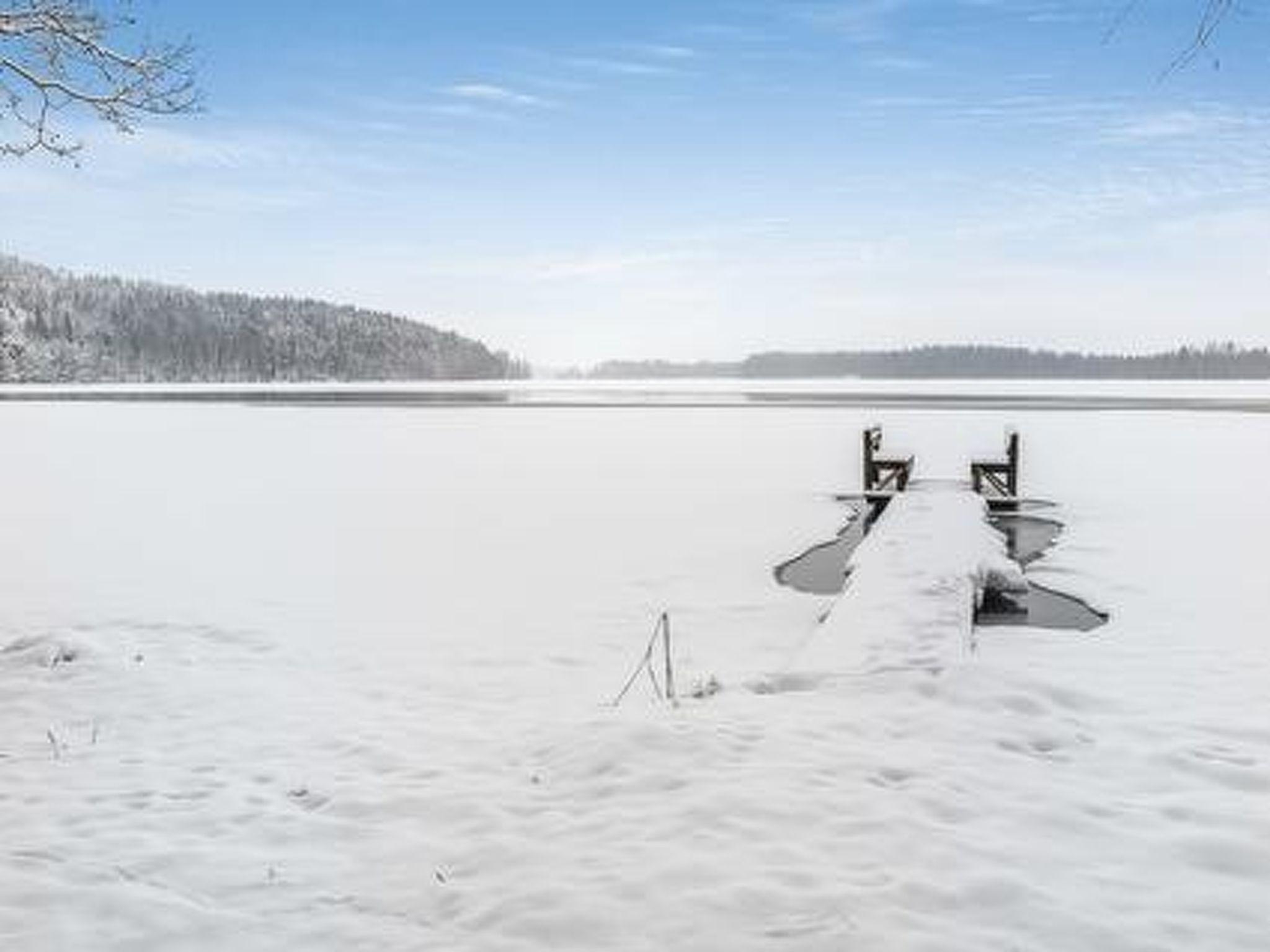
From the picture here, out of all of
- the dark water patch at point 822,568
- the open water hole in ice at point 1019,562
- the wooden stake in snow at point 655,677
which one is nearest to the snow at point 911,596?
the open water hole in ice at point 1019,562

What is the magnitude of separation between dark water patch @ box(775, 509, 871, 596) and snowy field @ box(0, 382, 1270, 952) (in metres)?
0.37

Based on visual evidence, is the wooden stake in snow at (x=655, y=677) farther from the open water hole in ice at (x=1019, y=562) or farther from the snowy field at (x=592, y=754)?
the open water hole in ice at (x=1019, y=562)

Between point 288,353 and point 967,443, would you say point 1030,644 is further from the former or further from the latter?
point 288,353

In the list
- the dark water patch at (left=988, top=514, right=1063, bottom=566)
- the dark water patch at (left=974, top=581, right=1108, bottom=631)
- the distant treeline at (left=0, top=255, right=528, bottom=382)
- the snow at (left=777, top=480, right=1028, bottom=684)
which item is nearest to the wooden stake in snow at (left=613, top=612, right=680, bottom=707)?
the snow at (left=777, top=480, right=1028, bottom=684)

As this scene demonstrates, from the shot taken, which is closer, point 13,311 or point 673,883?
point 673,883

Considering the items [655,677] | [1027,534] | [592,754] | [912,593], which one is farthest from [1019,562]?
[592,754]

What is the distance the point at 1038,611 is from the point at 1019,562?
3.26 m

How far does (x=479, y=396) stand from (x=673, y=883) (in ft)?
296

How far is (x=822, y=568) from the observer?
1472 cm

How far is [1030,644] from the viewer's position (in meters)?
Answer: 10.2

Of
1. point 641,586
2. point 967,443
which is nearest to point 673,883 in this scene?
point 641,586

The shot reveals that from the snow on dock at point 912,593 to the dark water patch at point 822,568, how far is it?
0.55 metres

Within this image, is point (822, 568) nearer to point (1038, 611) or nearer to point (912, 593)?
point (1038, 611)

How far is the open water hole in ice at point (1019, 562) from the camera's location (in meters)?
11.5
